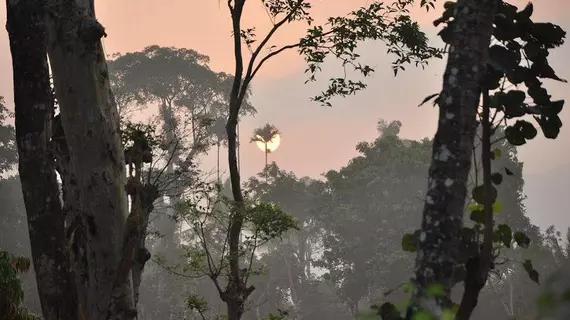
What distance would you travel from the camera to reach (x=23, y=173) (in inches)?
159

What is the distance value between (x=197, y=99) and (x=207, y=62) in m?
3.22

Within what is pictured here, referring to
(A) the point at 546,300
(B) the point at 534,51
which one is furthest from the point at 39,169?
(A) the point at 546,300

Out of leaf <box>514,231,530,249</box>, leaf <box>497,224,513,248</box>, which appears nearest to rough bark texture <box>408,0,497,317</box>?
leaf <box>497,224,513,248</box>

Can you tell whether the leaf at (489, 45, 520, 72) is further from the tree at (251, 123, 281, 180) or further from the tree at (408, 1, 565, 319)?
the tree at (251, 123, 281, 180)

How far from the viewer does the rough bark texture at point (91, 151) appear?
15.8 ft

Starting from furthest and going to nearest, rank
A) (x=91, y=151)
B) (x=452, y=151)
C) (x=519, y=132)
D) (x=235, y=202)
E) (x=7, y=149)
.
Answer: (x=7, y=149) → (x=235, y=202) → (x=91, y=151) → (x=519, y=132) → (x=452, y=151)

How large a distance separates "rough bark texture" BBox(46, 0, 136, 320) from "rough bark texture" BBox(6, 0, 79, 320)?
0.52 meters

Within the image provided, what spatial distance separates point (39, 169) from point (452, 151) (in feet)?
9.99

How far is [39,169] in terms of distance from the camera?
13.2 feet

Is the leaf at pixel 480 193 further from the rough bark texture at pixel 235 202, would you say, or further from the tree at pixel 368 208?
the tree at pixel 368 208

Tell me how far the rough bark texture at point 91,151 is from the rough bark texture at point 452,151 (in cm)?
328

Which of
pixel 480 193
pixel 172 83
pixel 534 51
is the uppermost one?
pixel 172 83

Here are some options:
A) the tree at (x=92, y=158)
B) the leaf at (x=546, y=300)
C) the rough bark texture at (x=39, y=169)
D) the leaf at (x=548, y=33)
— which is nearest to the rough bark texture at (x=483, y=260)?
the leaf at (x=548, y=33)

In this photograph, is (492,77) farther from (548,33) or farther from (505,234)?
(505,234)
